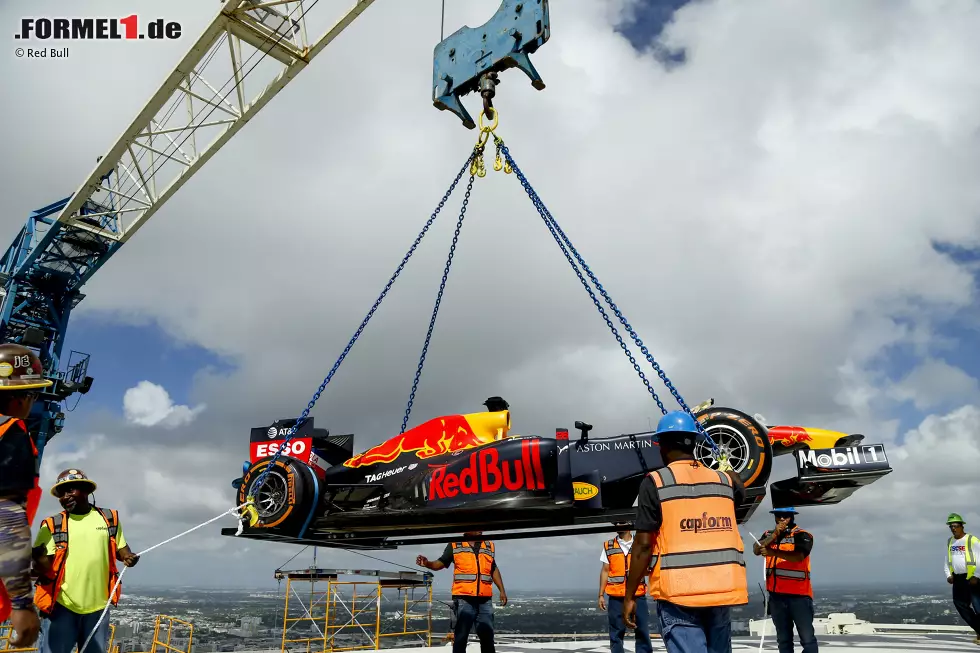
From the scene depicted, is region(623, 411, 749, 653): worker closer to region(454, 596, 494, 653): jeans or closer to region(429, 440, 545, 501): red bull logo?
region(429, 440, 545, 501): red bull logo

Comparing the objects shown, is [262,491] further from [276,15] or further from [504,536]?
[276,15]

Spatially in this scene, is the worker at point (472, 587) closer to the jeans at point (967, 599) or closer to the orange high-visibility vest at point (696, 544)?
the orange high-visibility vest at point (696, 544)

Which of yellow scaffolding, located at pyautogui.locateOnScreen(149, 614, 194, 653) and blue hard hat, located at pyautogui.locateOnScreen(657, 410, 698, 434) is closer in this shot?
blue hard hat, located at pyautogui.locateOnScreen(657, 410, 698, 434)

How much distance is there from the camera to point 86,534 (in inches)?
213

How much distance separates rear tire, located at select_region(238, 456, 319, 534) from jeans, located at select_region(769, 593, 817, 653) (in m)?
4.93

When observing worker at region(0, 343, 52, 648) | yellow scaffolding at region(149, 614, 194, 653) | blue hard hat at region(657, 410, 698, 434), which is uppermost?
blue hard hat at region(657, 410, 698, 434)

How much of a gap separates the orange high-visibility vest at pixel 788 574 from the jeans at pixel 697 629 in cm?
376

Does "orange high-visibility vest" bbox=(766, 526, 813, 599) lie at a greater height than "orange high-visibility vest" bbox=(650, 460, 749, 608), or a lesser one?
lesser

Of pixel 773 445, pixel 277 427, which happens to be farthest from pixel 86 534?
pixel 773 445

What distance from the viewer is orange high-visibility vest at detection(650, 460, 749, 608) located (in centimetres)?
372

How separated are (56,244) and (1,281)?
2.27 metres

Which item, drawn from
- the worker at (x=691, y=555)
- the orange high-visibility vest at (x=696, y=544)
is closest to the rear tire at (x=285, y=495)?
the worker at (x=691, y=555)

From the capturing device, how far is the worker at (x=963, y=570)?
9.73 metres

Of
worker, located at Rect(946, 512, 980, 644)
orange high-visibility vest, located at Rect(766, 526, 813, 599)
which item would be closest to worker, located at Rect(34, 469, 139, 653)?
orange high-visibility vest, located at Rect(766, 526, 813, 599)
